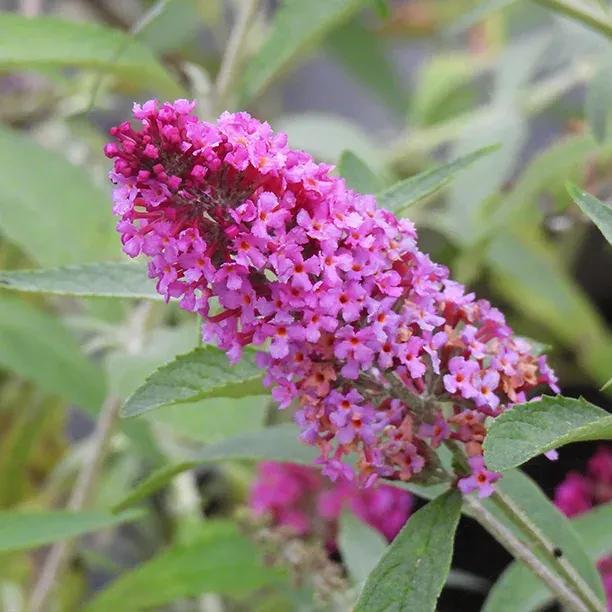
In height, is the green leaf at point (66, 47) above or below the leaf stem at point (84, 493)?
above

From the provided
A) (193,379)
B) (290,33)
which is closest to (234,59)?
(290,33)

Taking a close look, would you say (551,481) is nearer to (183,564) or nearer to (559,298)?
(559,298)

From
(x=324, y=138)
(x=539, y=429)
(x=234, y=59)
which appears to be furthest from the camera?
(x=324, y=138)

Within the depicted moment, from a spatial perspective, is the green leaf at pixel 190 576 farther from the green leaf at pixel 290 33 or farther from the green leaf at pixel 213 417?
the green leaf at pixel 290 33

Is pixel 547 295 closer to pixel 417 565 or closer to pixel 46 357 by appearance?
pixel 46 357

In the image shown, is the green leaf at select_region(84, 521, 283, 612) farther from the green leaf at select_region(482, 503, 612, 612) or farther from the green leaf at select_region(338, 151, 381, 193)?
the green leaf at select_region(338, 151, 381, 193)

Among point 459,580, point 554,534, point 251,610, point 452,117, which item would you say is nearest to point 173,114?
point 554,534

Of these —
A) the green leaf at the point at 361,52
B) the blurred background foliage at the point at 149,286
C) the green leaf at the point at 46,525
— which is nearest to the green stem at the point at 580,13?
the blurred background foliage at the point at 149,286
